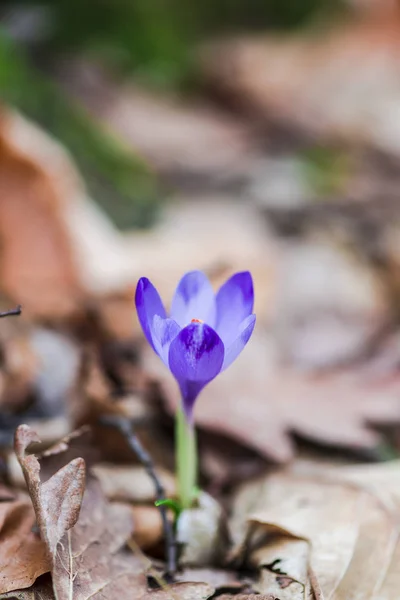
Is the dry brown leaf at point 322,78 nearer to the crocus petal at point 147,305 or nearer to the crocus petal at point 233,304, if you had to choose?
the crocus petal at point 233,304

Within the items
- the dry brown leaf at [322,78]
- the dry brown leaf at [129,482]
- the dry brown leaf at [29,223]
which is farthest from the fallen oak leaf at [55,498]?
the dry brown leaf at [322,78]

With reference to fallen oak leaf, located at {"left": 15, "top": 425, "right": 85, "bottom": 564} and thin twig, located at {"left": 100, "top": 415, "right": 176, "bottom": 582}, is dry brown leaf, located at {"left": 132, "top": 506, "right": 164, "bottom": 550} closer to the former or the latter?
thin twig, located at {"left": 100, "top": 415, "right": 176, "bottom": 582}

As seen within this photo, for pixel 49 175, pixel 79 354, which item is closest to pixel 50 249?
pixel 49 175

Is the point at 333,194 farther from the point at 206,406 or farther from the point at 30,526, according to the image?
the point at 30,526

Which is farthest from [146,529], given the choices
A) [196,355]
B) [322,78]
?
[322,78]

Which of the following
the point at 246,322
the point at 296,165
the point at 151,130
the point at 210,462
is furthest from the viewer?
the point at 151,130

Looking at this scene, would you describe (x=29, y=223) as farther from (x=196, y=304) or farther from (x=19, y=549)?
(x=19, y=549)

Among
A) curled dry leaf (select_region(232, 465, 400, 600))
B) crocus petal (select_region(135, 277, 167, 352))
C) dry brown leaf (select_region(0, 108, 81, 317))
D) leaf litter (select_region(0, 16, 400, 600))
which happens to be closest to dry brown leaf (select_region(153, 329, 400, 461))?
leaf litter (select_region(0, 16, 400, 600))

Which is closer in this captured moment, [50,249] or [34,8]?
[50,249]
